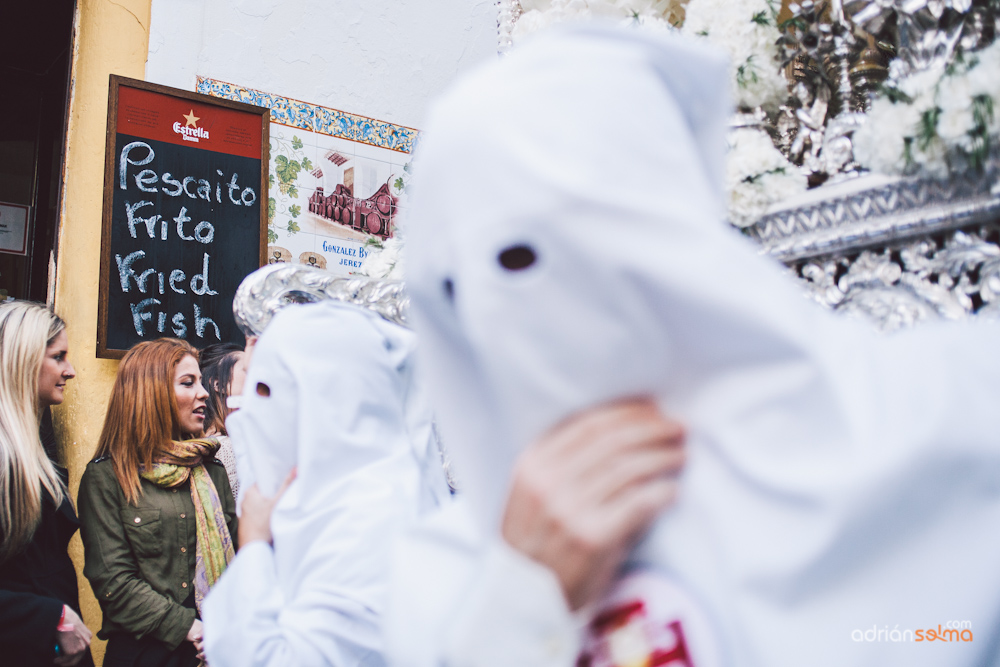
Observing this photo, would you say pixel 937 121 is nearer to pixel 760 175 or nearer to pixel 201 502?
pixel 760 175

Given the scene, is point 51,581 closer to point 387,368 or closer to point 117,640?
point 117,640

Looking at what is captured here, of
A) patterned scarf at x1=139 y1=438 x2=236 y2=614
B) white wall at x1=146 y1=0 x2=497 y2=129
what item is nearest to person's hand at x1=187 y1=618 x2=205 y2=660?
patterned scarf at x1=139 y1=438 x2=236 y2=614

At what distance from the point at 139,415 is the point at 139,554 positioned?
54 centimetres

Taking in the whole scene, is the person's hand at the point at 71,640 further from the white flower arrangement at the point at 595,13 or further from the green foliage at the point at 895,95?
the green foliage at the point at 895,95

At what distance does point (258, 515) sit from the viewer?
190cm

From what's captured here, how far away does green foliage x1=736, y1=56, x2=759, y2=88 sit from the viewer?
159 cm

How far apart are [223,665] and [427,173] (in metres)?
1.39

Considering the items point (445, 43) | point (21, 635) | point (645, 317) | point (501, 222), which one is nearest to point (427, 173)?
point (501, 222)

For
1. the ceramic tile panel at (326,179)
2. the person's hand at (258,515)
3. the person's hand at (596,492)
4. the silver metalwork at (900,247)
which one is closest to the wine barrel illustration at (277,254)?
the ceramic tile panel at (326,179)

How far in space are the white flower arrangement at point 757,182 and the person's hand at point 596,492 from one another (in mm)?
791

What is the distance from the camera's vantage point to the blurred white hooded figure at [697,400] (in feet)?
2.39

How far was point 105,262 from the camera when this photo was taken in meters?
3.77

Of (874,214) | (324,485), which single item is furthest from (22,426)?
(874,214)

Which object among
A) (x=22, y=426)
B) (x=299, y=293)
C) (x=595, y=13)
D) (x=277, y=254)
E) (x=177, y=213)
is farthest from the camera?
(x=277, y=254)
